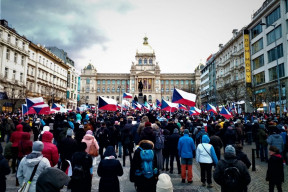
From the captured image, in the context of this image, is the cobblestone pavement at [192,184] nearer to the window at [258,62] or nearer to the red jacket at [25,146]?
the red jacket at [25,146]

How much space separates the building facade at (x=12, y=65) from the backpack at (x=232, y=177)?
3086cm

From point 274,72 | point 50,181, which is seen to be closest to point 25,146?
point 50,181

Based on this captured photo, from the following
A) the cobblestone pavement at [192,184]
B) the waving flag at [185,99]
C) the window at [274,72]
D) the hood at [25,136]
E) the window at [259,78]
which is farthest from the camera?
the window at [259,78]

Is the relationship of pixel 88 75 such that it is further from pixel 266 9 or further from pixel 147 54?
pixel 266 9

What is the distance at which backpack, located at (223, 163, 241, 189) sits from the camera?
4.14 metres

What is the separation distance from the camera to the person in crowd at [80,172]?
15.1 ft

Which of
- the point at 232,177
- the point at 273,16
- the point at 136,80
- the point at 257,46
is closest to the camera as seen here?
the point at 232,177

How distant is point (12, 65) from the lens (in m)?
34.2

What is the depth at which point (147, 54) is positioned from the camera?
118 meters

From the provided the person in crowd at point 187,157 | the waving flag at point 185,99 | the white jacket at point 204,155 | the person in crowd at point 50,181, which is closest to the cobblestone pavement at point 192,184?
the person in crowd at point 187,157

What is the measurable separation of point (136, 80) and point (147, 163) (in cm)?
10677

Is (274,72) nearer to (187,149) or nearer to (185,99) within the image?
(185,99)

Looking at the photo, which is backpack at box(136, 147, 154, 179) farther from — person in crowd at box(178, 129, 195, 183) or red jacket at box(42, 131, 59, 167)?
person in crowd at box(178, 129, 195, 183)

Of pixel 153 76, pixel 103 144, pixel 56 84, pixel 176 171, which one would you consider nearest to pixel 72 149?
pixel 103 144
